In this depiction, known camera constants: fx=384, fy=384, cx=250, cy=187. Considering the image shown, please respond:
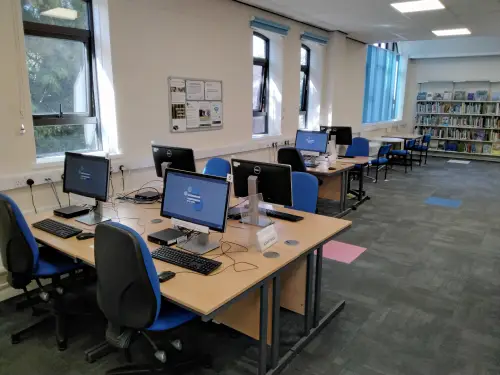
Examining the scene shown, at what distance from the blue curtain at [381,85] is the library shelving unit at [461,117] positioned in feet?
2.96

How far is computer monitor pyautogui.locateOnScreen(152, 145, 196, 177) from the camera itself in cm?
329

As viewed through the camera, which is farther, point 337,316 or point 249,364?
point 337,316

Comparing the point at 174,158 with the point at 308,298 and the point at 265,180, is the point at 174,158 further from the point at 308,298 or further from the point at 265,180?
the point at 308,298

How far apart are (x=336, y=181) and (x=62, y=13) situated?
153 inches

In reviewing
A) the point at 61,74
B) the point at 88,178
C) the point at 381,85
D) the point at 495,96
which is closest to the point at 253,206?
the point at 88,178

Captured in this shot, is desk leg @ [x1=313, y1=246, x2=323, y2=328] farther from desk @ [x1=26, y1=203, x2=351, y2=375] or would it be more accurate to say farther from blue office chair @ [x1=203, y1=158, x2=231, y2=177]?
blue office chair @ [x1=203, y1=158, x2=231, y2=177]

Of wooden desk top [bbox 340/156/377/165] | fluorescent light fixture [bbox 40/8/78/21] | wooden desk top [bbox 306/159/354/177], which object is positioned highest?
fluorescent light fixture [bbox 40/8/78/21]

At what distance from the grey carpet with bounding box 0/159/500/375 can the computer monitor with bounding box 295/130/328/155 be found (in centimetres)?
121

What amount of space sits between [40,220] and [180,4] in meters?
2.83

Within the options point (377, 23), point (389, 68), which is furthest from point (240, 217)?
point (389, 68)

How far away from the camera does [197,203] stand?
7.63 feet

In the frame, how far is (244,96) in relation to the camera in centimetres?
543

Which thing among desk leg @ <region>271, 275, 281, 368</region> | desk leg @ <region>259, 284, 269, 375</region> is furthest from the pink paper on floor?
desk leg @ <region>259, 284, 269, 375</region>

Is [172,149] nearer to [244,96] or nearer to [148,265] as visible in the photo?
[148,265]
